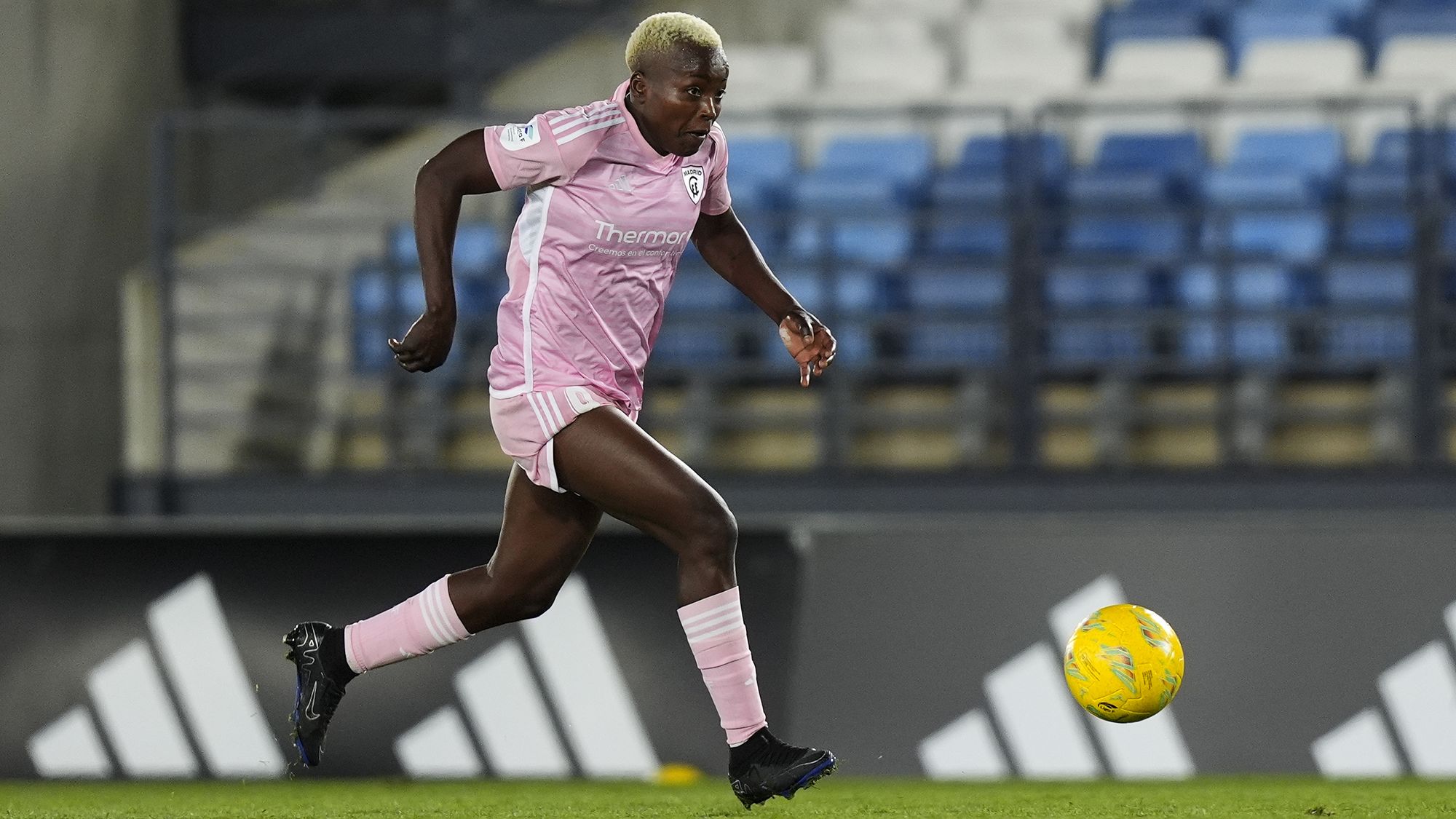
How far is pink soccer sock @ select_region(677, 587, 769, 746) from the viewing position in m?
3.58

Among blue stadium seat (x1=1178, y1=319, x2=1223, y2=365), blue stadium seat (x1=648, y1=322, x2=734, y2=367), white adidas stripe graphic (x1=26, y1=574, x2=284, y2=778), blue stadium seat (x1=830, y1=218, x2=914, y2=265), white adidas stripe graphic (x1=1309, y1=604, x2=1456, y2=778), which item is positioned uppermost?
blue stadium seat (x1=830, y1=218, x2=914, y2=265)

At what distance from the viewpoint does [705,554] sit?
3570 mm

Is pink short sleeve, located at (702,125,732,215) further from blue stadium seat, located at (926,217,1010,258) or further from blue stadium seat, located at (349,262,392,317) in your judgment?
blue stadium seat, located at (349,262,392,317)

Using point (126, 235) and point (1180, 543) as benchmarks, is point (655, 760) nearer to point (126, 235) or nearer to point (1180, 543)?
point (1180, 543)

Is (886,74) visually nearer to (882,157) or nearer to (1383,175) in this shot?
(882,157)

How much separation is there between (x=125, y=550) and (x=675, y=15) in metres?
2.96

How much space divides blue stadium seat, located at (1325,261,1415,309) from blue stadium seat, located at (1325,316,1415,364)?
0.12 m

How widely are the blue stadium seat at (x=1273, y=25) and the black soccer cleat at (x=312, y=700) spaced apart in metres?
7.41

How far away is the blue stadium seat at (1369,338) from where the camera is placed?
7.36m

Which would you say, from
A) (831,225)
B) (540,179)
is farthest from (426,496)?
(540,179)

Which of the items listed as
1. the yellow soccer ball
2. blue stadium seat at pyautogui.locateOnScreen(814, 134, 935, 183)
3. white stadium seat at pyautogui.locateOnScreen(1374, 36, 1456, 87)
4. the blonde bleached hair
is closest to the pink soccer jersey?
the blonde bleached hair

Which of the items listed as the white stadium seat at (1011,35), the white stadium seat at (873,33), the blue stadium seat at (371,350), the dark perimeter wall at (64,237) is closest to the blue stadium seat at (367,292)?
the blue stadium seat at (371,350)

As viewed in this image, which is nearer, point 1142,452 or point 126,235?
point 1142,452

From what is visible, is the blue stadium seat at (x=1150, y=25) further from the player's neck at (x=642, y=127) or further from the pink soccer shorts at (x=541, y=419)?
the pink soccer shorts at (x=541, y=419)
